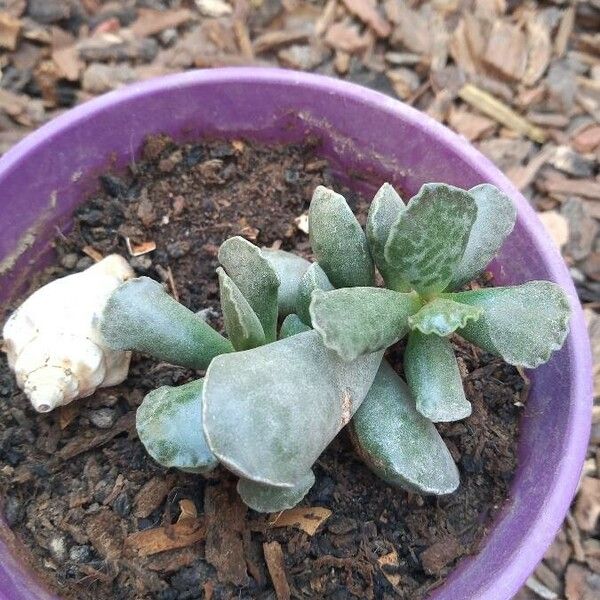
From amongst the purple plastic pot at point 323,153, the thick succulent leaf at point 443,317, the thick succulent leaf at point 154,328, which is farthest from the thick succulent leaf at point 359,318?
the purple plastic pot at point 323,153

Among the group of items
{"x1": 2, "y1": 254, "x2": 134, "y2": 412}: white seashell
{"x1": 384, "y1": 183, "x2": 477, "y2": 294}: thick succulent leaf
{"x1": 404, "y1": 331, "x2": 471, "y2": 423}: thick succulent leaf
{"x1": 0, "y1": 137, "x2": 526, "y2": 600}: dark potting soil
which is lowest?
{"x1": 0, "y1": 137, "x2": 526, "y2": 600}: dark potting soil

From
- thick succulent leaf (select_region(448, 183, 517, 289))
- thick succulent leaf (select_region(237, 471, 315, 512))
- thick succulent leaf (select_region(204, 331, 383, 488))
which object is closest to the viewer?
thick succulent leaf (select_region(204, 331, 383, 488))

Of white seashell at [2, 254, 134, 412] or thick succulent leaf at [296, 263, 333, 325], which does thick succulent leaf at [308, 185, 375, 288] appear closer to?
thick succulent leaf at [296, 263, 333, 325]

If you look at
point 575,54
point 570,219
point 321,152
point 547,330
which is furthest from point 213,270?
point 575,54

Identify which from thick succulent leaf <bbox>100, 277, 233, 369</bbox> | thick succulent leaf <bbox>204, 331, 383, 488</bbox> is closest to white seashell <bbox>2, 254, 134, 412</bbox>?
thick succulent leaf <bbox>100, 277, 233, 369</bbox>

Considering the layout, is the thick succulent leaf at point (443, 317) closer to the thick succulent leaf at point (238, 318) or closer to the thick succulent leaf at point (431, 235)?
the thick succulent leaf at point (431, 235)

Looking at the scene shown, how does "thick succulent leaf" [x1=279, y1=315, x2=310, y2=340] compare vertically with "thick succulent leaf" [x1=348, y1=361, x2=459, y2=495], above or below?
above
